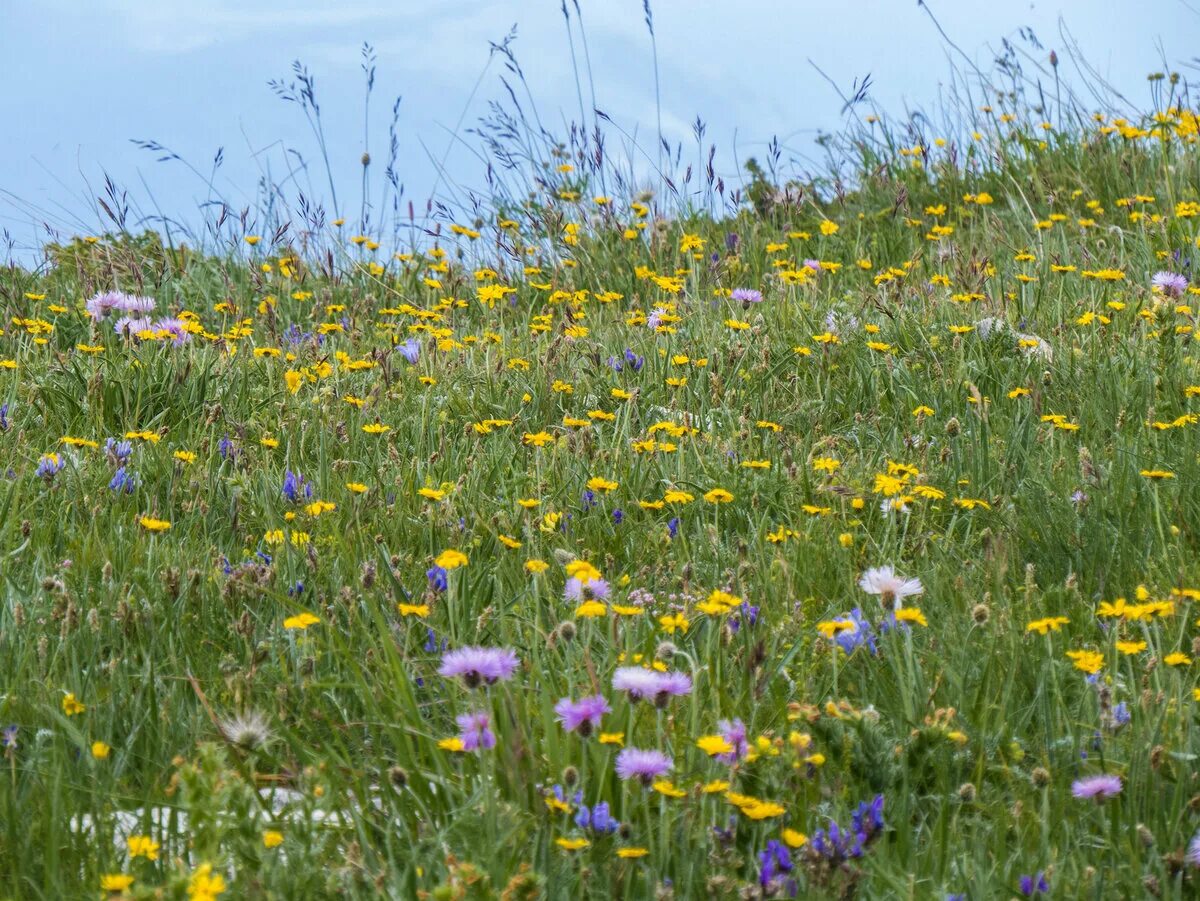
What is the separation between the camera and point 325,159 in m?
7.63

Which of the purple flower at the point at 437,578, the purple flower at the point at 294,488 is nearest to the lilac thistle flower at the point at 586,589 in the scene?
the purple flower at the point at 437,578

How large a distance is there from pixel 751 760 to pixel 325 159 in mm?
6329

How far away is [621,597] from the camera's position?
2838 millimetres

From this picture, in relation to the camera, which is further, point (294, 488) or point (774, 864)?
point (294, 488)

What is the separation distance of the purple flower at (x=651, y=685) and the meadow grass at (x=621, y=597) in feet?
0.04

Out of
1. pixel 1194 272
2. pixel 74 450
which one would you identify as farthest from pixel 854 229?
pixel 74 450

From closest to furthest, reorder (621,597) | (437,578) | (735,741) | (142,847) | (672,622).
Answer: (142,847)
(735,741)
(672,622)
(437,578)
(621,597)

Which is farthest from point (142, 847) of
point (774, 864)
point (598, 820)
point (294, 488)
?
point (294, 488)

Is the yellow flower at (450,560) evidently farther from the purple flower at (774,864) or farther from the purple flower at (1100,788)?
the purple flower at (1100,788)

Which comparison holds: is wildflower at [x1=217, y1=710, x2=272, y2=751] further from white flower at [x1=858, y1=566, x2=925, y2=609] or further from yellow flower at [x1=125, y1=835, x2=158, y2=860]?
white flower at [x1=858, y1=566, x2=925, y2=609]

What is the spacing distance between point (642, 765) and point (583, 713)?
119 millimetres

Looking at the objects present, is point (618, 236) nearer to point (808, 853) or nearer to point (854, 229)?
point (854, 229)

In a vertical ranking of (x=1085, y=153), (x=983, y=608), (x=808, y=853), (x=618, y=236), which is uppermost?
(x=1085, y=153)

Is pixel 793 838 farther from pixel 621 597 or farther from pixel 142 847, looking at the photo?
pixel 621 597
